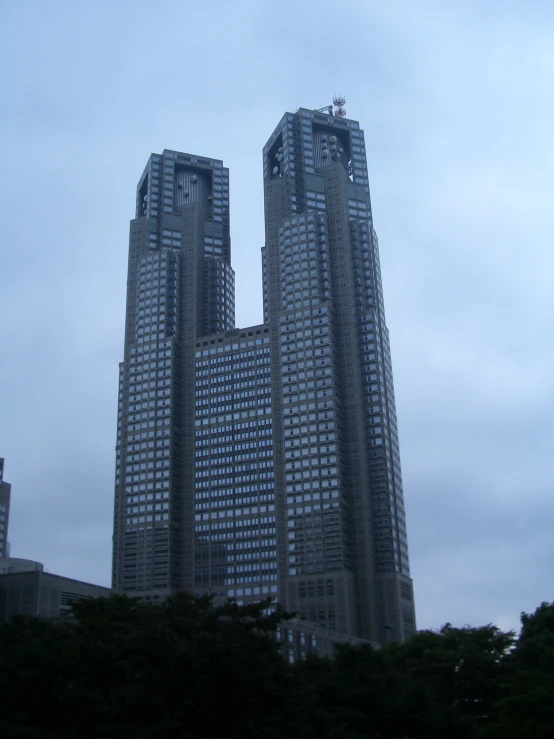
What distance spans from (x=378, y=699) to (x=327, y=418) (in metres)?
138

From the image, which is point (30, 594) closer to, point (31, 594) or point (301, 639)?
point (31, 594)

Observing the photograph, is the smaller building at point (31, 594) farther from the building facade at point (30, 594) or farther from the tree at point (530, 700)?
the tree at point (530, 700)

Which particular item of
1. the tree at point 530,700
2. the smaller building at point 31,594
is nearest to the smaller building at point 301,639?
the smaller building at point 31,594

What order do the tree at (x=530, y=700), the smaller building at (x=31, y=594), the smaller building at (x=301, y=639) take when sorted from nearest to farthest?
the tree at (x=530, y=700) → the smaller building at (x=301, y=639) → the smaller building at (x=31, y=594)

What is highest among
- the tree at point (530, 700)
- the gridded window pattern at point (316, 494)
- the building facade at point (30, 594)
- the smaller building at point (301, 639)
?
the gridded window pattern at point (316, 494)

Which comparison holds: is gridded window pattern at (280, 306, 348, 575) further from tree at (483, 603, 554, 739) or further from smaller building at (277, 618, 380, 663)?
tree at (483, 603, 554, 739)

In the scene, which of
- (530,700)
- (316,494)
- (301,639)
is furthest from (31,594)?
(530,700)

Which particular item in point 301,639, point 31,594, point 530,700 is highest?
point 31,594

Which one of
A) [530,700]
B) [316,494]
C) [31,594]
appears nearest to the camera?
[530,700]

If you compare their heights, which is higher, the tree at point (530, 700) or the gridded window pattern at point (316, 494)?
the gridded window pattern at point (316, 494)

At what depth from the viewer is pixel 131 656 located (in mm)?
47344

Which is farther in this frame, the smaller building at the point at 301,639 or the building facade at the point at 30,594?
the building facade at the point at 30,594

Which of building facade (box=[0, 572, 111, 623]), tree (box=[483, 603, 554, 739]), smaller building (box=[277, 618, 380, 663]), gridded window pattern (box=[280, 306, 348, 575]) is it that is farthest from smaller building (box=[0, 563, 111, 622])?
tree (box=[483, 603, 554, 739])

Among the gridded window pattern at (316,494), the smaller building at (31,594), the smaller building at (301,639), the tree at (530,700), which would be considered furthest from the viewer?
the gridded window pattern at (316,494)
